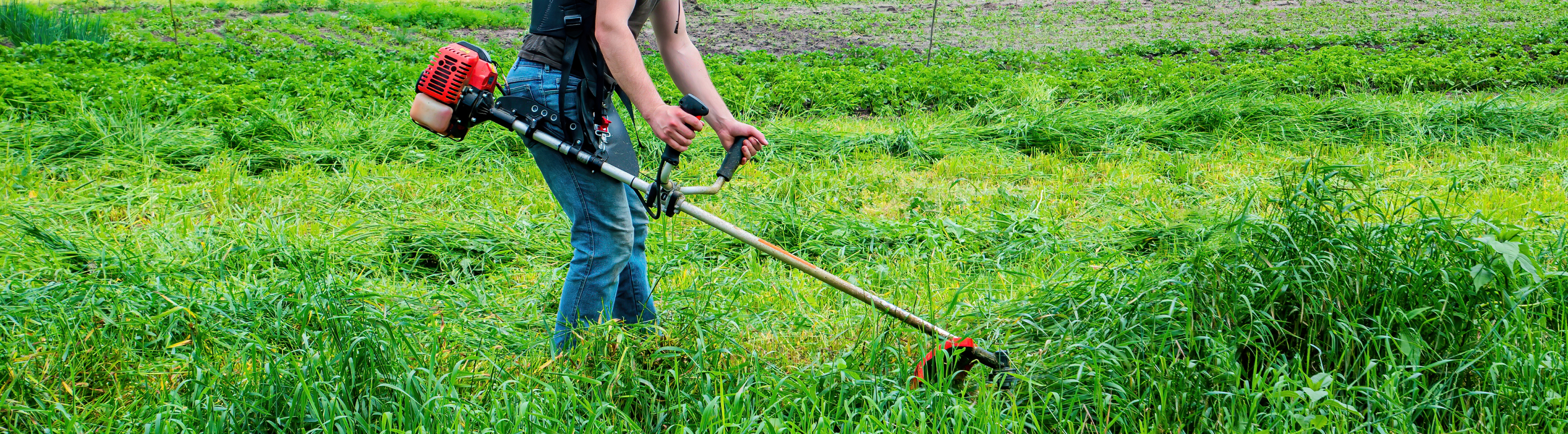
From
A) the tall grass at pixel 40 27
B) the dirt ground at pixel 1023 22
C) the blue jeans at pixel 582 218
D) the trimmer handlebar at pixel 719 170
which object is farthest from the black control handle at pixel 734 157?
the tall grass at pixel 40 27

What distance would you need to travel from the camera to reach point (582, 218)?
8.27 feet

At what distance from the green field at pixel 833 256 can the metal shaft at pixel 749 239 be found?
104mm

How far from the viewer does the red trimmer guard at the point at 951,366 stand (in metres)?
2.44

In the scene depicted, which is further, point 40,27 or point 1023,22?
point 1023,22

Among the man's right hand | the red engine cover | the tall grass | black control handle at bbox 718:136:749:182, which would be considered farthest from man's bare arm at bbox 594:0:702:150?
the tall grass

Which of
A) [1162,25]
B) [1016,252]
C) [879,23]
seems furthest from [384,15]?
[1016,252]

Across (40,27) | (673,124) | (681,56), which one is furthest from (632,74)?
(40,27)

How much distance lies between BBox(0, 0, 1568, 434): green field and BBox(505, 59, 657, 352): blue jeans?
0.37 ft

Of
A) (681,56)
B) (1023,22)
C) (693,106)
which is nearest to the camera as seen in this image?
(693,106)

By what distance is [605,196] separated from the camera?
8.18 ft

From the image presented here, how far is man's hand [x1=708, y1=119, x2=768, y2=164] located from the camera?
2344 millimetres

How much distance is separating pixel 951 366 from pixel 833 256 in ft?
4.88

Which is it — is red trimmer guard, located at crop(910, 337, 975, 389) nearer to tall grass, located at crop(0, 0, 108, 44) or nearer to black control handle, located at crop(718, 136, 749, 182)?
black control handle, located at crop(718, 136, 749, 182)

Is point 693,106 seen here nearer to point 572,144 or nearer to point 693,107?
point 693,107
